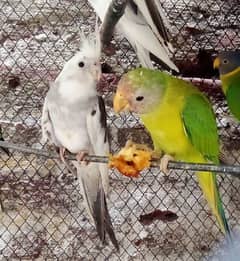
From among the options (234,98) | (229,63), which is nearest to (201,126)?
(234,98)

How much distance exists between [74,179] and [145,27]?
0.82 meters

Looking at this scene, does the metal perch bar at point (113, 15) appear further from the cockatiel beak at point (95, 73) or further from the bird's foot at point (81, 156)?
the bird's foot at point (81, 156)

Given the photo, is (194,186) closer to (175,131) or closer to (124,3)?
(175,131)

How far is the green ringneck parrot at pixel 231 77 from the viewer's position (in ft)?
4.23

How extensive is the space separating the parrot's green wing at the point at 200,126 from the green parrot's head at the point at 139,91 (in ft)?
0.15

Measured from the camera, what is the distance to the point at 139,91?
93 centimetres

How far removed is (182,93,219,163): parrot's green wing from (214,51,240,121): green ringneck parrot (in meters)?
0.33

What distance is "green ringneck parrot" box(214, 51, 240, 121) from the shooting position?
1.29 meters

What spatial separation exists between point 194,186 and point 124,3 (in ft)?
2.95

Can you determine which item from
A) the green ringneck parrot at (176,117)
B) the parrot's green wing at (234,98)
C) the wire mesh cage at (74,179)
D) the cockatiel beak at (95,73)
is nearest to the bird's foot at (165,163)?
the green ringneck parrot at (176,117)

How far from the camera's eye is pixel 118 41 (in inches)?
67.0

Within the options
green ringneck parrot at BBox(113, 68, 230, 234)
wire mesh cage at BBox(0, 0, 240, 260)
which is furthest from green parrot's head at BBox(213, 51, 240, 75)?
green ringneck parrot at BBox(113, 68, 230, 234)

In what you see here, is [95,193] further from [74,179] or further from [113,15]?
[74,179]

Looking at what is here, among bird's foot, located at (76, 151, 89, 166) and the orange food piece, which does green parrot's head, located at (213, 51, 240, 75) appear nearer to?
bird's foot, located at (76, 151, 89, 166)
